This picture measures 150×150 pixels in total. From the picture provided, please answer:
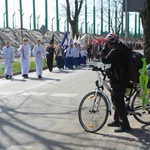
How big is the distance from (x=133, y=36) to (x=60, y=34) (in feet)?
108

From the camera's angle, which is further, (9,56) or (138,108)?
(9,56)

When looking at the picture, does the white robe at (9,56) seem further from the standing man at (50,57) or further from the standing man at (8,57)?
the standing man at (50,57)

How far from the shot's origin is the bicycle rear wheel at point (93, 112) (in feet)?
22.0

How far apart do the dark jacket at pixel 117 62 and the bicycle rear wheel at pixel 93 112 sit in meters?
0.43

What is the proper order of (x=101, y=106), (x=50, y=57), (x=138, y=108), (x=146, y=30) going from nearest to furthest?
(x=101, y=106), (x=138, y=108), (x=146, y=30), (x=50, y=57)

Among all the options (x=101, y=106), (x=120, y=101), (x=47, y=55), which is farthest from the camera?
(x=47, y=55)

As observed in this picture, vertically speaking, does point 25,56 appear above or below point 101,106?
above

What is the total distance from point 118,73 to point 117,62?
20cm

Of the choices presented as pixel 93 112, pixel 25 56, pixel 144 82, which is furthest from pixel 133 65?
pixel 25 56

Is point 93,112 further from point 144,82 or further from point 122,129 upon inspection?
point 144,82

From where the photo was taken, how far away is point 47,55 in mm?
23250

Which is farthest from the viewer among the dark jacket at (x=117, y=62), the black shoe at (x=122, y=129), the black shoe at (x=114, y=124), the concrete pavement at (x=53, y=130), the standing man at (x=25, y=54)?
the standing man at (x=25, y=54)

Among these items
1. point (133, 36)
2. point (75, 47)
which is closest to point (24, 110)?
point (75, 47)

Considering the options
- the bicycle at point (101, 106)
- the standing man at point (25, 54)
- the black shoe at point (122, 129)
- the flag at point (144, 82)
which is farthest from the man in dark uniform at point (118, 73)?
the standing man at point (25, 54)
